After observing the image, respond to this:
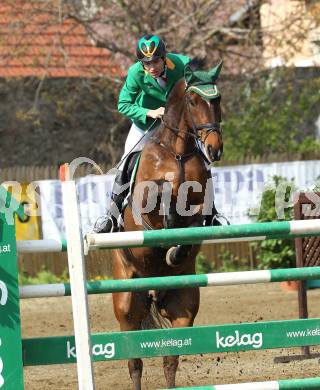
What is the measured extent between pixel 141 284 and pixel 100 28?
43.6 ft

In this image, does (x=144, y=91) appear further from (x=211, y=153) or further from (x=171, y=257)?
(x=171, y=257)

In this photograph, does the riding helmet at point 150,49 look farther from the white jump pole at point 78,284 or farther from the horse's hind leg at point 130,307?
the white jump pole at point 78,284

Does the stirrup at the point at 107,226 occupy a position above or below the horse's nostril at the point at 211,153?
below

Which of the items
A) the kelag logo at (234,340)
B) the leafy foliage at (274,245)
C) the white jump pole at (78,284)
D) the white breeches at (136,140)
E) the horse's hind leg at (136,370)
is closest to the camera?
the white jump pole at (78,284)

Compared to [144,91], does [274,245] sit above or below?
below

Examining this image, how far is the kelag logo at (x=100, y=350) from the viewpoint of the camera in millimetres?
4453

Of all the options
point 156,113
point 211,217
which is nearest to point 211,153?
point 211,217

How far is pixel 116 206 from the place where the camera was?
6988 millimetres

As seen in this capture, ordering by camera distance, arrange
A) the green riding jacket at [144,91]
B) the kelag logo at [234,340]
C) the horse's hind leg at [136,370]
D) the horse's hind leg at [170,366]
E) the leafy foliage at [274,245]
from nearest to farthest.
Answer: the kelag logo at [234,340], the horse's hind leg at [170,366], the horse's hind leg at [136,370], the green riding jacket at [144,91], the leafy foliage at [274,245]

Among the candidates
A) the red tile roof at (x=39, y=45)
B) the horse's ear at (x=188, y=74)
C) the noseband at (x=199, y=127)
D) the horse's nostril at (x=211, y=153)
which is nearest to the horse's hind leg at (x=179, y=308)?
the horse's nostril at (x=211, y=153)

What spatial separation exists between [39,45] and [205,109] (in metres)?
10.6

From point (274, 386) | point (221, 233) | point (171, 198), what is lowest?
point (274, 386)

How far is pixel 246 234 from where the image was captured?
15.2 feet

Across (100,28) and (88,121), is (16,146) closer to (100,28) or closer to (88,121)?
(88,121)
